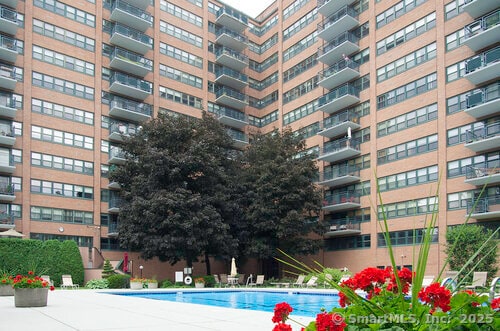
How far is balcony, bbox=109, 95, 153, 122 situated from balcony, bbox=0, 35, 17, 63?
925 centimetres

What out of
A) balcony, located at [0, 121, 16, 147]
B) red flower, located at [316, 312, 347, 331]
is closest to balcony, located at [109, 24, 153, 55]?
balcony, located at [0, 121, 16, 147]

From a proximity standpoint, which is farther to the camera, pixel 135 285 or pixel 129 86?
pixel 129 86

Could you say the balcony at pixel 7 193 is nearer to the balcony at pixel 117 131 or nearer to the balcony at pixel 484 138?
the balcony at pixel 117 131

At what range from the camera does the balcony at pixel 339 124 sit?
45.9m

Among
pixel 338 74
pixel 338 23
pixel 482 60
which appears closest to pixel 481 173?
pixel 482 60

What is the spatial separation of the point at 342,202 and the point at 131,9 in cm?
2723

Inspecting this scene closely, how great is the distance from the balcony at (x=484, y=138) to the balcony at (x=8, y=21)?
1416 inches

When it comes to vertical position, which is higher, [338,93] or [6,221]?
[338,93]

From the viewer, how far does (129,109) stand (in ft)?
159

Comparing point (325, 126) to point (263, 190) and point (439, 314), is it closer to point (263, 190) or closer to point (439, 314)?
point (263, 190)

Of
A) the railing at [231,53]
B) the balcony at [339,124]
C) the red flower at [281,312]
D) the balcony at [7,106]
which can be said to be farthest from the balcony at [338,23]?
the red flower at [281,312]

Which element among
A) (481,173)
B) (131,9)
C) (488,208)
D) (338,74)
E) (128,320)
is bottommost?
(128,320)

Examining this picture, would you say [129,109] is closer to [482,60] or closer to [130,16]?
[130,16]

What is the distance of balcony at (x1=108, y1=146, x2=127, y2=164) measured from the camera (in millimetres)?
46312
